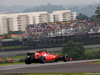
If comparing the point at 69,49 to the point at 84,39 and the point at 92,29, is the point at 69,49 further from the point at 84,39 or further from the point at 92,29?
the point at 92,29

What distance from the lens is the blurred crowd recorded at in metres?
145

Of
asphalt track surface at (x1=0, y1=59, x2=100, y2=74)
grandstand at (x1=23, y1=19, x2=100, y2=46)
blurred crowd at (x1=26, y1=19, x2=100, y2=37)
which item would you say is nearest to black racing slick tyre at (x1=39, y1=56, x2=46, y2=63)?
asphalt track surface at (x1=0, y1=59, x2=100, y2=74)

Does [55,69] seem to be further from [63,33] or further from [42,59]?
[63,33]

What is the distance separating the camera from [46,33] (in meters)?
150

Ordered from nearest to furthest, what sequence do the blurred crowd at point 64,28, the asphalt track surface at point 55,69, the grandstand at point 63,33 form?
the asphalt track surface at point 55,69, the grandstand at point 63,33, the blurred crowd at point 64,28

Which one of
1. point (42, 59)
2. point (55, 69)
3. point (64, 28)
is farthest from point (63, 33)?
point (42, 59)

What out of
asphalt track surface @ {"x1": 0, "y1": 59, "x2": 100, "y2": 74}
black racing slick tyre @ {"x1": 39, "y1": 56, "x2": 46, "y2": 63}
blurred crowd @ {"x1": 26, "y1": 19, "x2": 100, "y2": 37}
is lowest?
asphalt track surface @ {"x1": 0, "y1": 59, "x2": 100, "y2": 74}

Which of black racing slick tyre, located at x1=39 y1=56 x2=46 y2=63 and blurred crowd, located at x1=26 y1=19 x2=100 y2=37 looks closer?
black racing slick tyre, located at x1=39 y1=56 x2=46 y2=63

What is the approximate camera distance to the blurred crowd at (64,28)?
145125 millimetres

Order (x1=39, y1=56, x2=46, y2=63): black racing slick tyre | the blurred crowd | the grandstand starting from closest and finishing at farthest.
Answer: (x1=39, y1=56, x2=46, y2=63): black racing slick tyre < the grandstand < the blurred crowd

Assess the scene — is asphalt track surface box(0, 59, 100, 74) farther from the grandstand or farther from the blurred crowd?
the blurred crowd

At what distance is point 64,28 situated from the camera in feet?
504

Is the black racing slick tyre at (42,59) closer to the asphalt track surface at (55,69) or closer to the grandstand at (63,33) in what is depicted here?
the asphalt track surface at (55,69)

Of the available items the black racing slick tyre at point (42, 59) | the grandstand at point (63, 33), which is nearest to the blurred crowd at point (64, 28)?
the grandstand at point (63, 33)
